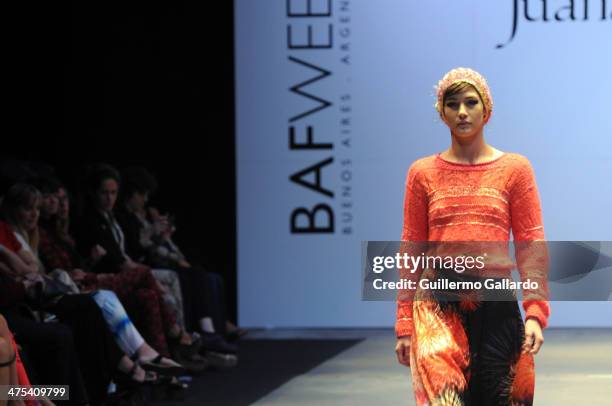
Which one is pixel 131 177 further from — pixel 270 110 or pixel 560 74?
pixel 560 74

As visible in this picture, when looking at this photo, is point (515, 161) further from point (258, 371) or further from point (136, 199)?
point (136, 199)

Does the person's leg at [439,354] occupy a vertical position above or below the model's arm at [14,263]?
above

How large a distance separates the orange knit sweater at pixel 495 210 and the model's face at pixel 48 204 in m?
3.19

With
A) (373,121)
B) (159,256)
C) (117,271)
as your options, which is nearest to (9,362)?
(117,271)

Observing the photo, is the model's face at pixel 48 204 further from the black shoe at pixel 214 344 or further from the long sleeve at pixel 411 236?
the long sleeve at pixel 411 236

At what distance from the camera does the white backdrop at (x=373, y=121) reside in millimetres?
8477

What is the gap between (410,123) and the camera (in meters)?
8.62

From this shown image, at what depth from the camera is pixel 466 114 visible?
2996 mm

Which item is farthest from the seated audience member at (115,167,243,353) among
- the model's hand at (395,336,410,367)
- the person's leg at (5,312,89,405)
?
the model's hand at (395,336,410,367)

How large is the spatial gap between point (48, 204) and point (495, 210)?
11.0ft

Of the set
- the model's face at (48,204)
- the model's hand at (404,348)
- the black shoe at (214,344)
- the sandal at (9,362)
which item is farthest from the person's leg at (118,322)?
the model's hand at (404,348)

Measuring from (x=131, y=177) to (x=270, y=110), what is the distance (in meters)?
1.92

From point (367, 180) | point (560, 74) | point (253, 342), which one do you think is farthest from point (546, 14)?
point (253, 342)

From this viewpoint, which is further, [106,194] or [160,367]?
[106,194]
